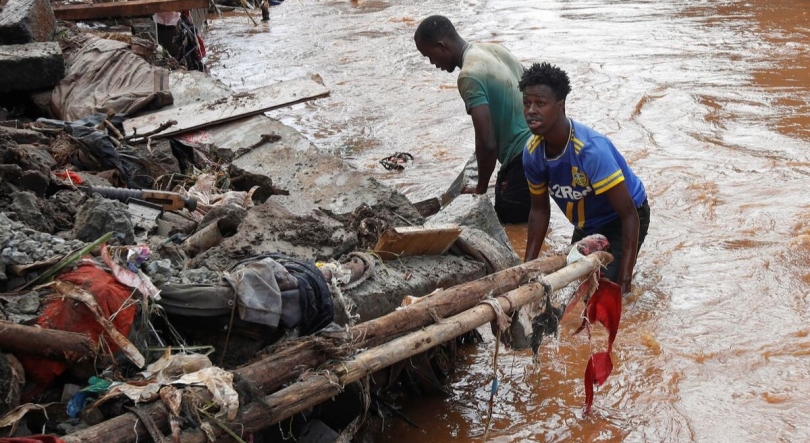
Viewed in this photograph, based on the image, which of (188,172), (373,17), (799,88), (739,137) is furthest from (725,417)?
(373,17)

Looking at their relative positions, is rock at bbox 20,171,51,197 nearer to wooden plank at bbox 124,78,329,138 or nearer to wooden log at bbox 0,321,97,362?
wooden log at bbox 0,321,97,362

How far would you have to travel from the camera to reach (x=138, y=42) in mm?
9273

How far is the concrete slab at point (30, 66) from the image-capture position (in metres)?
7.15

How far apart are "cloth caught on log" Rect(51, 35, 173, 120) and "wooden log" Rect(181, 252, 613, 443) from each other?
16.1 ft

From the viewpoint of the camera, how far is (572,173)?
4371 millimetres

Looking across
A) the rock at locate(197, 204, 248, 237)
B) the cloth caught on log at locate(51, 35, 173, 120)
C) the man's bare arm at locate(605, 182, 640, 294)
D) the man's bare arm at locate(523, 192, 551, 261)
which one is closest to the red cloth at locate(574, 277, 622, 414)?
the man's bare arm at locate(605, 182, 640, 294)

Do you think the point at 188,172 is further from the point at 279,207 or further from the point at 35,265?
the point at 35,265

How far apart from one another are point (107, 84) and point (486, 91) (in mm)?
3936

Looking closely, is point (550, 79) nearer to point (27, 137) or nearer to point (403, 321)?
point (403, 321)

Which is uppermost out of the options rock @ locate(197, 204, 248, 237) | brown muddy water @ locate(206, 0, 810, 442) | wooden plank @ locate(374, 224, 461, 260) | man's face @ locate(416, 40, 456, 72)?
man's face @ locate(416, 40, 456, 72)

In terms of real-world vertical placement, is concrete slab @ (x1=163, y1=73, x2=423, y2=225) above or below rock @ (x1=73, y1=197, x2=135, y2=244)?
→ below

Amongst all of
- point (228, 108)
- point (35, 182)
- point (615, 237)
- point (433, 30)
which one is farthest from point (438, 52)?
point (35, 182)

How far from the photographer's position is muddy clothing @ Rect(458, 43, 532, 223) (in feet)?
18.4

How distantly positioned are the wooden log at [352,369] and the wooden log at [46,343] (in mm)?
523
